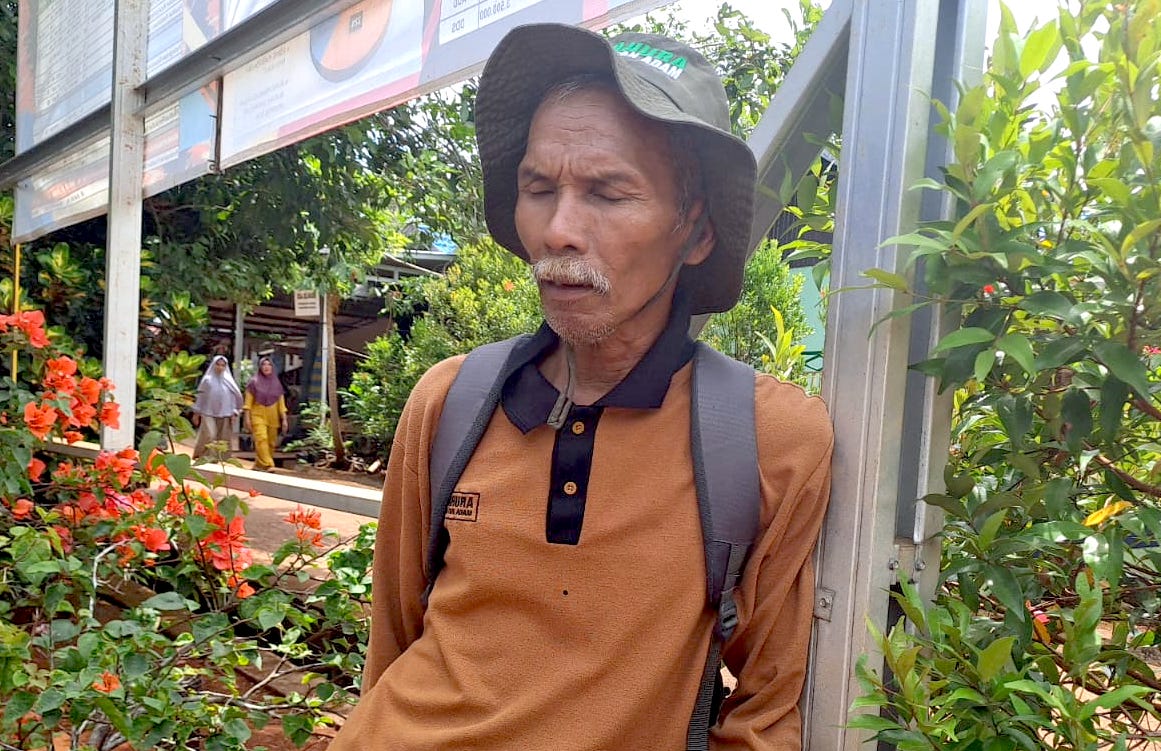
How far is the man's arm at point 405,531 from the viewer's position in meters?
1.48

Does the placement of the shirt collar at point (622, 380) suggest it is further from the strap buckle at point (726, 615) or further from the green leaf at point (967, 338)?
the green leaf at point (967, 338)

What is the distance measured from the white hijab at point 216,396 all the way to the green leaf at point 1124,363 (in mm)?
11181

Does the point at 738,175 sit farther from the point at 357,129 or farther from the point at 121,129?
the point at 357,129

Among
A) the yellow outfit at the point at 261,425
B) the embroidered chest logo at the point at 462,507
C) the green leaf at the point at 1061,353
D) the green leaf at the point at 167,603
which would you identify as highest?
the green leaf at the point at 1061,353

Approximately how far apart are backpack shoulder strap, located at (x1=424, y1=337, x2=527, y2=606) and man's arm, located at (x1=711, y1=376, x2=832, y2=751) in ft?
1.48

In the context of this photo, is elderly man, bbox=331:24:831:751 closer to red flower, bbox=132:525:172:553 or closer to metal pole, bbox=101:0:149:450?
red flower, bbox=132:525:172:553

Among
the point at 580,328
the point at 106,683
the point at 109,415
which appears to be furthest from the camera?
the point at 109,415

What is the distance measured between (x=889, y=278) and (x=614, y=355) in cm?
47

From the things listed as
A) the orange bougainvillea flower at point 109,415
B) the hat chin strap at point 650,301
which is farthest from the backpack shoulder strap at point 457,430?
the orange bougainvillea flower at point 109,415

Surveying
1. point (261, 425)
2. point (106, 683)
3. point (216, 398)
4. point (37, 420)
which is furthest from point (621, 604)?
point (261, 425)

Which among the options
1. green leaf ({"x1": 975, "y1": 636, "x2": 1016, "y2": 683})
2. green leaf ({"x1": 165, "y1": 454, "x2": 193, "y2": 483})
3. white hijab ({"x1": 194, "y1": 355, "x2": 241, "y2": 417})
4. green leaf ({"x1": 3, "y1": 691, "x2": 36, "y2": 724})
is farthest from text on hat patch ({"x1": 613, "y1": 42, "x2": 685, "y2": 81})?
white hijab ({"x1": 194, "y1": 355, "x2": 241, "y2": 417})

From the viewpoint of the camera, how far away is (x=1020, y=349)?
967 mm

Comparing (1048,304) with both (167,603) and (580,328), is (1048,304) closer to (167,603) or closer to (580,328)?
(580,328)

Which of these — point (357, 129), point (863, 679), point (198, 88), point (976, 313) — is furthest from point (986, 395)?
point (357, 129)
